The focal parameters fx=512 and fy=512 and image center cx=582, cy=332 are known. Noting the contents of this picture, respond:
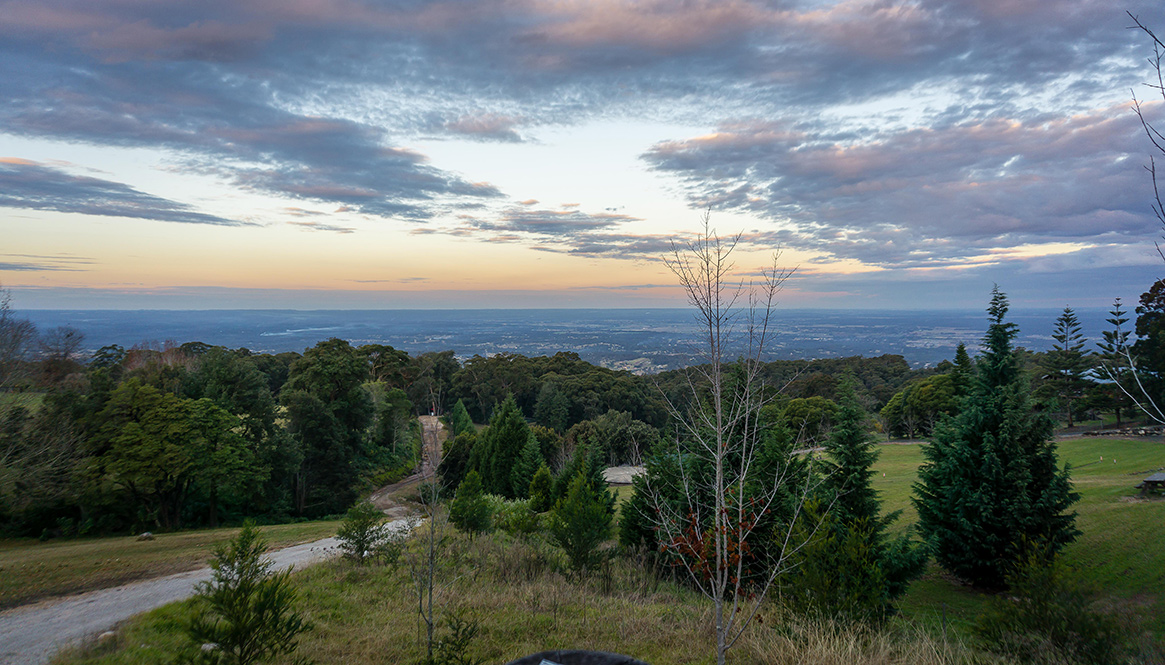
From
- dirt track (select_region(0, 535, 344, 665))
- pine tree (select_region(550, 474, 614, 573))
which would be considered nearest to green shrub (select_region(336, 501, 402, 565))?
dirt track (select_region(0, 535, 344, 665))

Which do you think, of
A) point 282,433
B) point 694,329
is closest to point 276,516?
point 282,433

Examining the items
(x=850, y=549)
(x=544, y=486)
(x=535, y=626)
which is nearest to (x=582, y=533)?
(x=535, y=626)

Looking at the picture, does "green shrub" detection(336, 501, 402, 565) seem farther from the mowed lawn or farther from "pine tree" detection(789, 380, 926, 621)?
the mowed lawn

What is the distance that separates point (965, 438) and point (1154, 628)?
4308mm

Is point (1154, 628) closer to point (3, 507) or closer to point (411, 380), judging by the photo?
point (3, 507)

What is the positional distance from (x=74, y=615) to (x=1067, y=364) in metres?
54.9

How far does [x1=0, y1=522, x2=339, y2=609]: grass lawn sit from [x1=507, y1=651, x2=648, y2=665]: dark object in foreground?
10.1m

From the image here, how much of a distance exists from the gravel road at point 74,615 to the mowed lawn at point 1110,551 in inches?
490

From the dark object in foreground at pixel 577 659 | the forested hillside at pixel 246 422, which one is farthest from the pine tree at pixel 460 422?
the dark object in foreground at pixel 577 659

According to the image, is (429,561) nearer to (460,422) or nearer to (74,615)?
(74,615)

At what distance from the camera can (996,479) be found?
37.7ft

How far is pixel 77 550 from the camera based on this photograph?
46.0 ft

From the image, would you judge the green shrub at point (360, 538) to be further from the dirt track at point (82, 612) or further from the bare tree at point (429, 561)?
the dirt track at point (82, 612)

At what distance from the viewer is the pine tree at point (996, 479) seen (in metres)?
11.2
